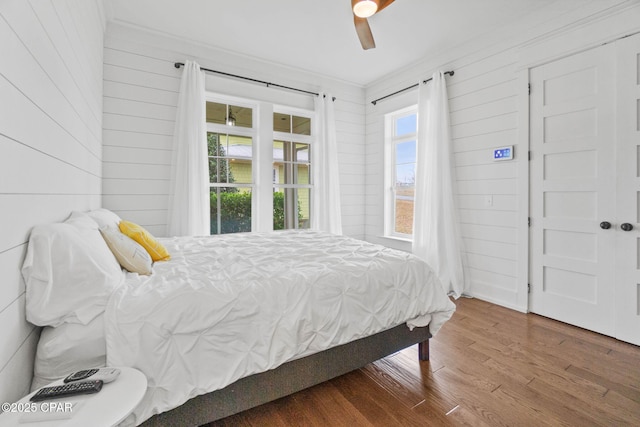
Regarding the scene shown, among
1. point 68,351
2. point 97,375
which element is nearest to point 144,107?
point 68,351

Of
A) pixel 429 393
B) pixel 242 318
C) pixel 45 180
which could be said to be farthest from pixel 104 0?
pixel 429 393

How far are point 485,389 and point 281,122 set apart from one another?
3820 millimetres

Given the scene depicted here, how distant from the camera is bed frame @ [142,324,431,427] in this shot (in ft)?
4.46

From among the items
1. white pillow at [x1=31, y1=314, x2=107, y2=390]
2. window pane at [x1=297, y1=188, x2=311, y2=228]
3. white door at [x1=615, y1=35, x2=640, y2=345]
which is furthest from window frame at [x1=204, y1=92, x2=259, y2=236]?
white door at [x1=615, y1=35, x2=640, y2=345]

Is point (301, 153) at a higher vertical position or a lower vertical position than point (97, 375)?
→ higher

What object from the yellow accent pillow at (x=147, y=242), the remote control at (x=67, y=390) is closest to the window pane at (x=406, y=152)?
the yellow accent pillow at (x=147, y=242)

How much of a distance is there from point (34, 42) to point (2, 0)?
338 millimetres

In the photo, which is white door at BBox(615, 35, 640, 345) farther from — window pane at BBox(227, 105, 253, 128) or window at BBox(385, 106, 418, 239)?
window pane at BBox(227, 105, 253, 128)

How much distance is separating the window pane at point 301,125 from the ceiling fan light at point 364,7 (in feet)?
8.00

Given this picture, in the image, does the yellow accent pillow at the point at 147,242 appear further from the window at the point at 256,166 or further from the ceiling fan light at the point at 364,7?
the ceiling fan light at the point at 364,7

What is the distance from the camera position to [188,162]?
3420mm

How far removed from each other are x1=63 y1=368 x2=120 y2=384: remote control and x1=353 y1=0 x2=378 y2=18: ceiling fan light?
2.41 m

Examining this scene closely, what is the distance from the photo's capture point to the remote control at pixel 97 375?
1.01m

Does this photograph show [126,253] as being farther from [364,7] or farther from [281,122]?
[281,122]
